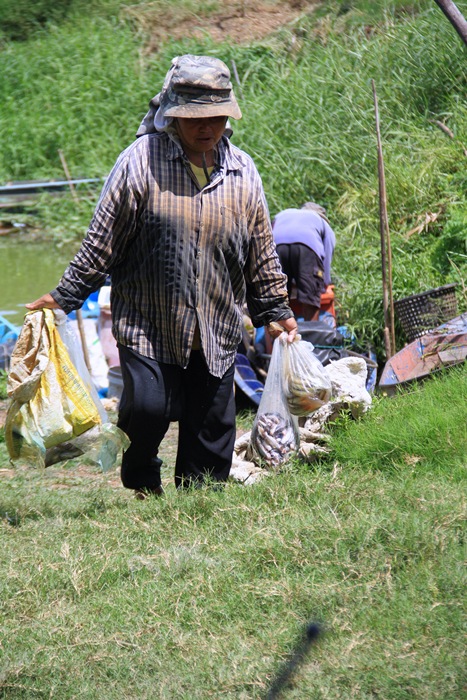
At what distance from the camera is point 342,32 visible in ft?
48.7

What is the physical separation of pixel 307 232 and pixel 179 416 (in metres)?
3.59

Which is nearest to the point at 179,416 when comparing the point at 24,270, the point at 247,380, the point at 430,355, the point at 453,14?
the point at 453,14

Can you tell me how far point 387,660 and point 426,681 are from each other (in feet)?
0.46

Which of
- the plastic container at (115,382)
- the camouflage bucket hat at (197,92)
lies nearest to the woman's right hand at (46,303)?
the camouflage bucket hat at (197,92)

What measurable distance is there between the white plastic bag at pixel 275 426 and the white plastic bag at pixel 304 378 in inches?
3.2

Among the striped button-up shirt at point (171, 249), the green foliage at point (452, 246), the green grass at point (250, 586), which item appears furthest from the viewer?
the green foliage at point (452, 246)

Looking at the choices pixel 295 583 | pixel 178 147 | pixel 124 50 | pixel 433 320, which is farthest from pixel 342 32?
pixel 295 583

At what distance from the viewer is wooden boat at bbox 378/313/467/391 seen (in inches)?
230

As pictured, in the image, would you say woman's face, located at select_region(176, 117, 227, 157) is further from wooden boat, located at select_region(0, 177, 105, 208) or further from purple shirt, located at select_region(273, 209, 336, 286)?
wooden boat, located at select_region(0, 177, 105, 208)

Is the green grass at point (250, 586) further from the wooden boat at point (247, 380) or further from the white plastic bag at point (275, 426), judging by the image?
the wooden boat at point (247, 380)

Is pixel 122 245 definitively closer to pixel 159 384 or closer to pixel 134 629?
pixel 159 384

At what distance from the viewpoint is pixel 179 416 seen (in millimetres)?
4059

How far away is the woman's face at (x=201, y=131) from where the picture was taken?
3686 mm

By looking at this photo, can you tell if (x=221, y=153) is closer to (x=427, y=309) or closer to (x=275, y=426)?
(x=275, y=426)
